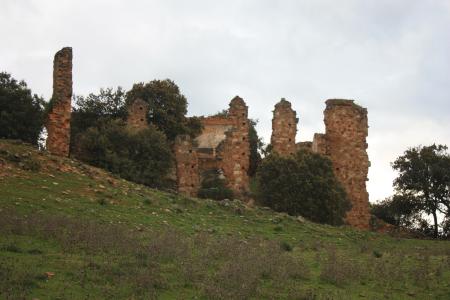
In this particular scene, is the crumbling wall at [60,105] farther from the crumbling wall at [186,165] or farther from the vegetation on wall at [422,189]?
the vegetation on wall at [422,189]

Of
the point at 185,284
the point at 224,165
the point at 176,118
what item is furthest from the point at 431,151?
the point at 185,284

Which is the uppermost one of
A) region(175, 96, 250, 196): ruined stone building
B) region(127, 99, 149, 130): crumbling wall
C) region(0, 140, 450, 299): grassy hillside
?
region(127, 99, 149, 130): crumbling wall

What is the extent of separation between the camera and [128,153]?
1352 inches

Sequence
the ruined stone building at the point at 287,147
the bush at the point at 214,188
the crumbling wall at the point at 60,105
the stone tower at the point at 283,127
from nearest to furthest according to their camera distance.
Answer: the crumbling wall at the point at 60,105, the bush at the point at 214,188, the ruined stone building at the point at 287,147, the stone tower at the point at 283,127

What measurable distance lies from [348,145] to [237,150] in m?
6.66

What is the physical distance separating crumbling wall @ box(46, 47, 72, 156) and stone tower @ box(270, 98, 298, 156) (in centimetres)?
1357

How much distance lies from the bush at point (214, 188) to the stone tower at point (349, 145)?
6223 mm

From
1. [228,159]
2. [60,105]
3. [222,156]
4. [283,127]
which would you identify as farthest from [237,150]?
[60,105]

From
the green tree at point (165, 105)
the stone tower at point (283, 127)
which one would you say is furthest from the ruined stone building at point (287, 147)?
the green tree at point (165, 105)

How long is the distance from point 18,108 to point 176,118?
12369mm

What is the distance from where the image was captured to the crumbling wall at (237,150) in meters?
40.2

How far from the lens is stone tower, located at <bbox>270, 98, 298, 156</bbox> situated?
40.9 metres

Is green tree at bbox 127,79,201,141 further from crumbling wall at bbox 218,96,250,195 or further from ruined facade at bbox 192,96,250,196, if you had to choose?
crumbling wall at bbox 218,96,250,195

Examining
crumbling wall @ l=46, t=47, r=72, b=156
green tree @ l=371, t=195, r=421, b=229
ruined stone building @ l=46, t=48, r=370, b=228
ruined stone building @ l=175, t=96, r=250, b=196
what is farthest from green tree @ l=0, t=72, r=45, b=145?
green tree @ l=371, t=195, r=421, b=229
